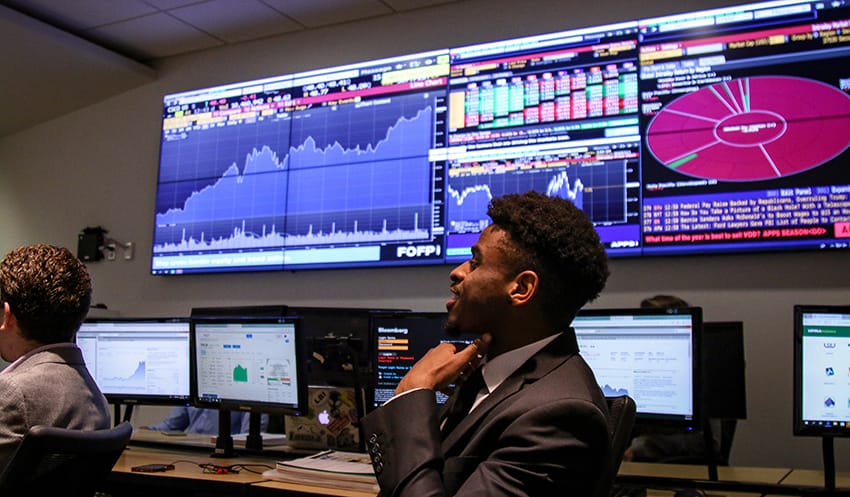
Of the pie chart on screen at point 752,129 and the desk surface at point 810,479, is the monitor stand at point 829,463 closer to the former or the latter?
the desk surface at point 810,479

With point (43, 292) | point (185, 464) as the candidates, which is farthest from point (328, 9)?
point (43, 292)

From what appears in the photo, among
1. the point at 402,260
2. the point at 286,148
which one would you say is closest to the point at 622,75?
the point at 402,260

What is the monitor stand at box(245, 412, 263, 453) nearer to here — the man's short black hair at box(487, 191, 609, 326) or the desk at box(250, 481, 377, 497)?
the desk at box(250, 481, 377, 497)

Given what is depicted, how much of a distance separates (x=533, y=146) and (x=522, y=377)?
8.76 ft

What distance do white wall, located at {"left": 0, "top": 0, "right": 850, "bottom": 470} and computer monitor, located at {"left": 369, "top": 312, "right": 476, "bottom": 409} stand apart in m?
1.47

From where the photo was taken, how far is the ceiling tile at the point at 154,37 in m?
4.71

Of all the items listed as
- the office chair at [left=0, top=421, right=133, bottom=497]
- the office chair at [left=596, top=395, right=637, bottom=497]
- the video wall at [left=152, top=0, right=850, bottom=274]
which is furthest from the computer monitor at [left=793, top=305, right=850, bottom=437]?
the office chair at [left=0, top=421, right=133, bottom=497]

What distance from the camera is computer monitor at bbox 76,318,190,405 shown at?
291 centimetres

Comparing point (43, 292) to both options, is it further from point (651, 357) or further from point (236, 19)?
point (236, 19)

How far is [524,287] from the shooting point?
1.35 metres

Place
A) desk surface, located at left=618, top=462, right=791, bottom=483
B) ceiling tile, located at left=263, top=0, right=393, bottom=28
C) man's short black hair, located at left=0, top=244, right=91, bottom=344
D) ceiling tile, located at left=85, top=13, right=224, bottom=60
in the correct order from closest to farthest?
1. man's short black hair, located at left=0, top=244, right=91, bottom=344
2. desk surface, located at left=618, top=462, right=791, bottom=483
3. ceiling tile, located at left=263, top=0, right=393, bottom=28
4. ceiling tile, located at left=85, top=13, right=224, bottom=60

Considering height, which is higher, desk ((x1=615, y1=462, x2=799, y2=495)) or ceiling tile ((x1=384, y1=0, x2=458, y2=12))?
ceiling tile ((x1=384, y1=0, x2=458, y2=12))

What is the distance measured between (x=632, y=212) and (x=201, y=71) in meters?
2.80

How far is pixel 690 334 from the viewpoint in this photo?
2150 millimetres
